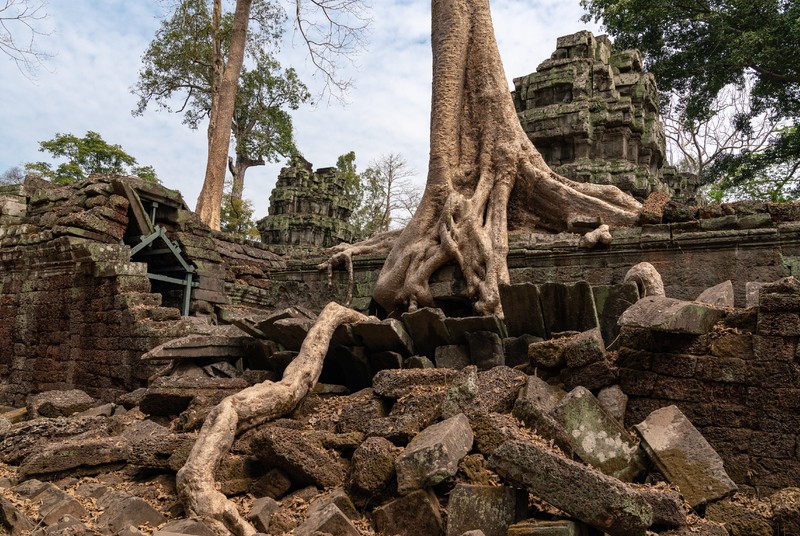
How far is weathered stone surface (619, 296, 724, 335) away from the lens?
10.7 feet

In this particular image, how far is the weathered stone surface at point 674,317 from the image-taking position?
3273 millimetres

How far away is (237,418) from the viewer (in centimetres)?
382

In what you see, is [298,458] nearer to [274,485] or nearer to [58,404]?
[274,485]

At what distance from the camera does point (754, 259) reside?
529 cm

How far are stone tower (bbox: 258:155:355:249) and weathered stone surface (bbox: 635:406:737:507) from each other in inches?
721

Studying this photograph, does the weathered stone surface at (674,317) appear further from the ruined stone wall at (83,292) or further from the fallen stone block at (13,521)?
the ruined stone wall at (83,292)

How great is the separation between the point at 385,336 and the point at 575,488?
2245mm

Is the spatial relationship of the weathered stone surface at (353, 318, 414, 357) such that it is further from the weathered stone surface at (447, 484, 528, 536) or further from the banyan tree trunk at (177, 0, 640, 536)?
the weathered stone surface at (447, 484, 528, 536)

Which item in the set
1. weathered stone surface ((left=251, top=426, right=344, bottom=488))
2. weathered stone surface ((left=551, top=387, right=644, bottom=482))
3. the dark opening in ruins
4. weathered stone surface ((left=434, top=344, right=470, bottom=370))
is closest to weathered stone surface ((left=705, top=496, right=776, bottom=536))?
weathered stone surface ((left=551, top=387, right=644, bottom=482))

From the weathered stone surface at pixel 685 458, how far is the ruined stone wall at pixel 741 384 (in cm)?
25

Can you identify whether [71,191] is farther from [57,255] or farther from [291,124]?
[291,124]

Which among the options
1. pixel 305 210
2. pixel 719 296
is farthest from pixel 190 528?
pixel 305 210

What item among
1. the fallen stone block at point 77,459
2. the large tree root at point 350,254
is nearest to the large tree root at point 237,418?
the fallen stone block at point 77,459

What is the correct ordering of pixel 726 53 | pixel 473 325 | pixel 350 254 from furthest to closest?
pixel 726 53
pixel 350 254
pixel 473 325
